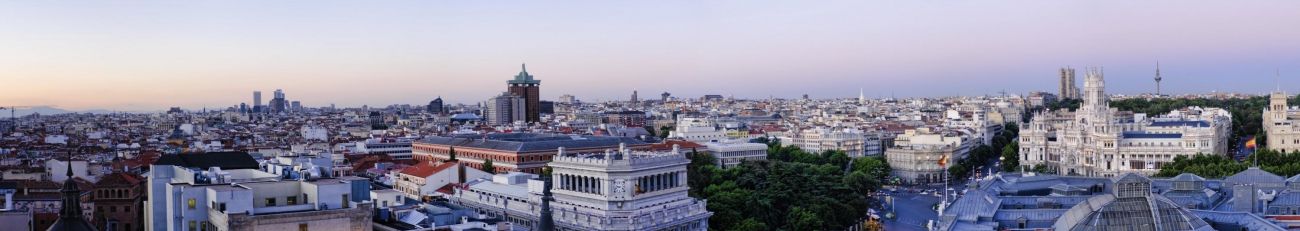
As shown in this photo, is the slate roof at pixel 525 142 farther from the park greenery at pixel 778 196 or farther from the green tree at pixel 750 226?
the green tree at pixel 750 226

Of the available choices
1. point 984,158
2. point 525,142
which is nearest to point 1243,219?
point 525,142

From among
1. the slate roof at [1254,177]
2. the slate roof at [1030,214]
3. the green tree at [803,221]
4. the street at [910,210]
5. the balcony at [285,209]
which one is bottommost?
the street at [910,210]

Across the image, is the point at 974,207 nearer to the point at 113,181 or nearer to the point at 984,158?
the point at 113,181

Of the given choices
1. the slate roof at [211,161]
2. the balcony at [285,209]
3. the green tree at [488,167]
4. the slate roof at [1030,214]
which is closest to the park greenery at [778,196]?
the slate roof at [1030,214]

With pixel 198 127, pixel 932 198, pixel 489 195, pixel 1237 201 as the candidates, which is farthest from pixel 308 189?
pixel 198 127

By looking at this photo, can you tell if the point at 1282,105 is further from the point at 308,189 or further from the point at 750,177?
the point at 308,189

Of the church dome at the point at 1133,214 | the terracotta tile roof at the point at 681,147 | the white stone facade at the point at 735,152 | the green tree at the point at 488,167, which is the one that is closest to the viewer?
the church dome at the point at 1133,214

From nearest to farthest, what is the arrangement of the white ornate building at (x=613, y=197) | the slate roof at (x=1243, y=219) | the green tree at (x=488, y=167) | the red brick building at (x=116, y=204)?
the slate roof at (x=1243, y=219) < the red brick building at (x=116, y=204) < the white ornate building at (x=613, y=197) < the green tree at (x=488, y=167)
